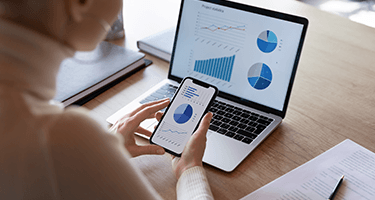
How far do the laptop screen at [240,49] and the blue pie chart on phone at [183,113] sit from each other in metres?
0.20

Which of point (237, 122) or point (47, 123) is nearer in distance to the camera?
point (47, 123)

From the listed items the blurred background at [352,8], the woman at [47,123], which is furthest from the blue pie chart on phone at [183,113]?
the blurred background at [352,8]

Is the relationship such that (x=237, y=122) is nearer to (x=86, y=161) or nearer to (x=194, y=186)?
(x=194, y=186)

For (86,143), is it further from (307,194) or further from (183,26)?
(183,26)

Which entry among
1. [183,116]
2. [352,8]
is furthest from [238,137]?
[352,8]

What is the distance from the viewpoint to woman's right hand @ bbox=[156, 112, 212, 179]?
76 centimetres

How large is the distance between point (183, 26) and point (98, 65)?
0.31 meters

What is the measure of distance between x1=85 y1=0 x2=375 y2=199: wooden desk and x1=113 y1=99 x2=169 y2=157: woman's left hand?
28mm

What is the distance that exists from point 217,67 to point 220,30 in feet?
0.36

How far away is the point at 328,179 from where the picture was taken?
747 millimetres

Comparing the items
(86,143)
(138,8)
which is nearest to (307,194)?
(86,143)

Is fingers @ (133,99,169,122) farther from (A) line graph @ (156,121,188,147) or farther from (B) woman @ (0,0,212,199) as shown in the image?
(B) woman @ (0,0,212,199)

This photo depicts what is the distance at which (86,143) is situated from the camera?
39 cm

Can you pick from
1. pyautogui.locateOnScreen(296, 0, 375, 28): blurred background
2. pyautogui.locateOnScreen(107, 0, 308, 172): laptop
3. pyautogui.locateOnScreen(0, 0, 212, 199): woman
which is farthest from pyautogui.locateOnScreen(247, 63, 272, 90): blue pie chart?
pyautogui.locateOnScreen(296, 0, 375, 28): blurred background
